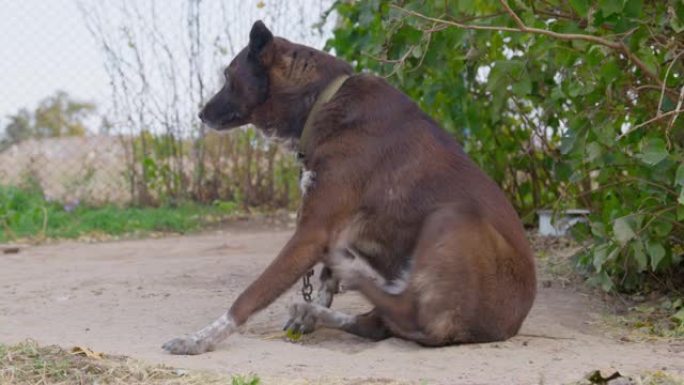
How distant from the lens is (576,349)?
393 centimetres

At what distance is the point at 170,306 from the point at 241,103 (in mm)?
1142

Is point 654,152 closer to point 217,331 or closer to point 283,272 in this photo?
point 283,272

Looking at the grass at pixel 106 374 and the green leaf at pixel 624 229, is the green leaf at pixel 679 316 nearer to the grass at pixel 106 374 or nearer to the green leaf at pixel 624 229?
the green leaf at pixel 624 229

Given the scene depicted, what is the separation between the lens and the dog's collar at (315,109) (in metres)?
4.23

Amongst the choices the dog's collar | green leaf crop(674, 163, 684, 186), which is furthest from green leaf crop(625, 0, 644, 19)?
the dog's collar

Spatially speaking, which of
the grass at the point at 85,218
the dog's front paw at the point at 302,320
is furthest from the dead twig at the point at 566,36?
the grass at the point at 85,218

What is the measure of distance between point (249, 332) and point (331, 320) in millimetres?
406

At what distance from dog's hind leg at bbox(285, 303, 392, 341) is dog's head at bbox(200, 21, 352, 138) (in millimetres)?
789

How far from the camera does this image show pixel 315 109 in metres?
4.29

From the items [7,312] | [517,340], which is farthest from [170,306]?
[517,340]

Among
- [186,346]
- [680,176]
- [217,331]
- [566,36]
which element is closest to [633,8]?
[566,36]

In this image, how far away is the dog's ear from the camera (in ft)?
14.4

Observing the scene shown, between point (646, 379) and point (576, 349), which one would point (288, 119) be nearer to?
point (576, 349)

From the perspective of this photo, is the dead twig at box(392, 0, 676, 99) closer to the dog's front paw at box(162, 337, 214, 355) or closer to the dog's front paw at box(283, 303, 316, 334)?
the dog's front paw at box(283, 303, 316, 334)
